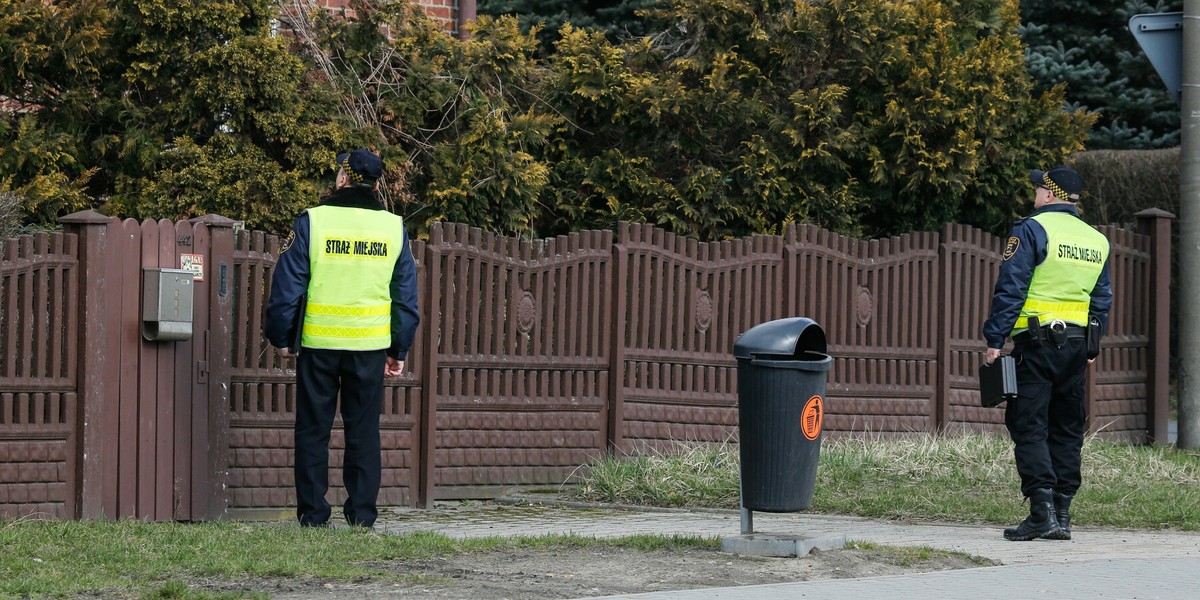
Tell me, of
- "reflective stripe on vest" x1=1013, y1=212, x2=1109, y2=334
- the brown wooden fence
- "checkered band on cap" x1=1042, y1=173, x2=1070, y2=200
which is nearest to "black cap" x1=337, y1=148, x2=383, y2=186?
the brown wooden fence

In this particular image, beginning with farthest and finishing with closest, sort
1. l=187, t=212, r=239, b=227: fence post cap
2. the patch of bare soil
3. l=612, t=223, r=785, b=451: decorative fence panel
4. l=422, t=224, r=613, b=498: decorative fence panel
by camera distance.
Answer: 1. l=612, t=223, r=785, b=451: decorative fence panel
2. l=422, t=224, r=613, b=498: decorative fence panel
3. l=187, t=212, r=239, b=227: fence post cap
4. the patch of bare soil

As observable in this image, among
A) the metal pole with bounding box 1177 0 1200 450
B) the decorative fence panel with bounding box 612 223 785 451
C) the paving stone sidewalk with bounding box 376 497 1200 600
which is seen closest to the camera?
the paving stone sidewalk with bounding box 376 497 1200 600

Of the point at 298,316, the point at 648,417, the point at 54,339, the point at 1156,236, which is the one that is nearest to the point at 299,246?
the point at 298,316

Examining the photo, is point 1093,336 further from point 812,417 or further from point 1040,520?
point 812,417

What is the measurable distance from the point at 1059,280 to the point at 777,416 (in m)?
1.95

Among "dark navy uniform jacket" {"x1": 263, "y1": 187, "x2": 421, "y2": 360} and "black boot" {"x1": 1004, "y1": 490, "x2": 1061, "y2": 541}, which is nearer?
"dark navy uniform jacket" {"x1": 263, "y1": 187, "x2": 421, "y2": 360}

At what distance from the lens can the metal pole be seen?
11.9 metres

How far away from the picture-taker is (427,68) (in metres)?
11.8

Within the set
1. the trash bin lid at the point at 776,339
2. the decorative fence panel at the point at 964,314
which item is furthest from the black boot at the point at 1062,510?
the decorative fence panel at the point at 964,314

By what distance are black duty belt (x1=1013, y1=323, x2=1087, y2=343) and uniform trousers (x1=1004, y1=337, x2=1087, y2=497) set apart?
0.07 ft

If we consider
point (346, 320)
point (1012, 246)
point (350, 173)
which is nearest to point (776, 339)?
point (1012, 246)

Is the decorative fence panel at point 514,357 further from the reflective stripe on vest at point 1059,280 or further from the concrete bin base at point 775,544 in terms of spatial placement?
the reflective stripe on vest at point 1059,280

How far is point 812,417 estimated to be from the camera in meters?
7.46

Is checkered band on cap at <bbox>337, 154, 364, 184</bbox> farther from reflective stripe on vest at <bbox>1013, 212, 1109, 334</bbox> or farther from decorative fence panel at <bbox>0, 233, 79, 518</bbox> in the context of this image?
reflective stripe on vest at <bbox>1013, 212, 1109, 334</bbox>
